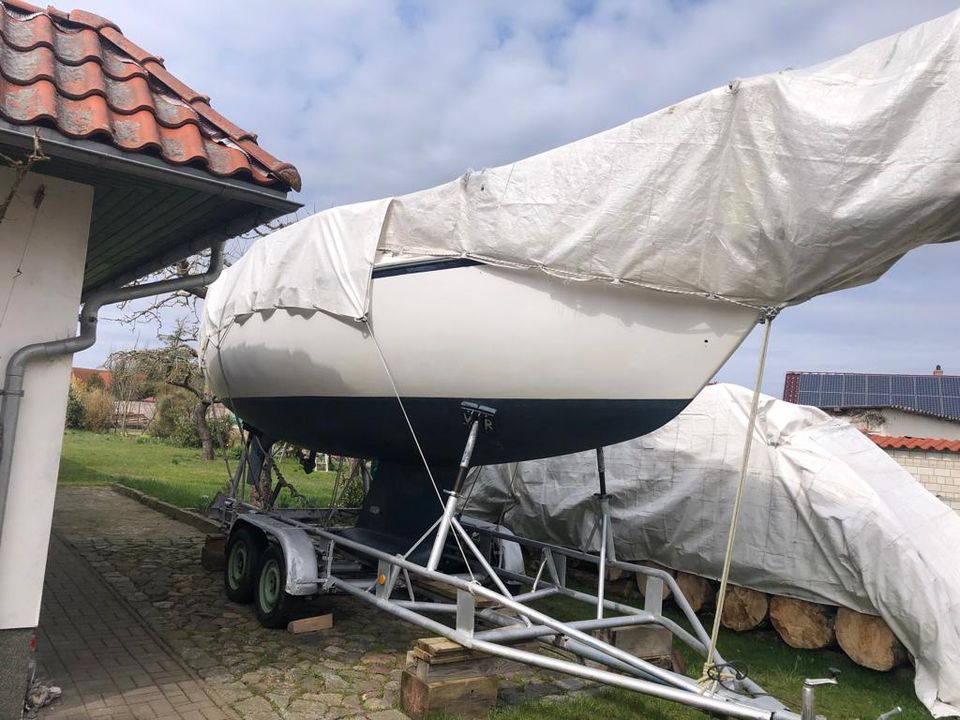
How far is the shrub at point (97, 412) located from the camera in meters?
38.8

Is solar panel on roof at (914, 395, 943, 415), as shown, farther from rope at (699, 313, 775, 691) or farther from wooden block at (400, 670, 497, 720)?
wooden block at (400, 670, 497, 720)

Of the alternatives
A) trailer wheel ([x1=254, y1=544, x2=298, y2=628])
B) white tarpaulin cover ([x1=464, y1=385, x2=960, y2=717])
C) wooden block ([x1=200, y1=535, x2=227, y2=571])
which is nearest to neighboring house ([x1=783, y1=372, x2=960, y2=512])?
white tarpaulin cover ([x1=464, y1=385, x2=960, y2=717])

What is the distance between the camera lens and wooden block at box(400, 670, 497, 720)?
4.37 m

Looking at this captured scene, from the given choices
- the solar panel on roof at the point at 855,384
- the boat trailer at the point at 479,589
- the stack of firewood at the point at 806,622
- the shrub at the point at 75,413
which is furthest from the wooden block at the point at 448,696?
the shrub at the point at 75,413

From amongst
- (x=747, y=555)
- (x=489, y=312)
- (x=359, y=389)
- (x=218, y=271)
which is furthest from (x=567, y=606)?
(x=218, y=271)

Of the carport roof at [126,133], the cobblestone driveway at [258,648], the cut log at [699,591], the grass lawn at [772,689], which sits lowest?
the grass lawn at [772,689]

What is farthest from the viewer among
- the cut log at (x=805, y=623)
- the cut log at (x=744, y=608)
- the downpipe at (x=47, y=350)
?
the cut log at (x=744, y=608)

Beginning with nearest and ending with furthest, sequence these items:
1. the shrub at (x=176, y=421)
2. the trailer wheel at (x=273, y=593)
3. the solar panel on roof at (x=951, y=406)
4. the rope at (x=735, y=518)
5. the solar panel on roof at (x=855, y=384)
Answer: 1. the rope at (x=735, y=518)
2. the trailer wheel at (x=273, y=593)
3. the solar panel on roof at (x=951, y=406)
4. the solar panel on roof at (x=855, y=384)
5. the shrub at (x=176, y=421)

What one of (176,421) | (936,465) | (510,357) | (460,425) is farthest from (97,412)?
(510,357)

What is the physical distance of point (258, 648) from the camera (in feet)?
18.3

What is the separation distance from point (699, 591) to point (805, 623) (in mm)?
1081

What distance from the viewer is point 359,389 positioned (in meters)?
5.41

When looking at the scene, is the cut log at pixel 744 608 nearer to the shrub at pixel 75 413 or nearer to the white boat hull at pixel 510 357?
the white boat hull at pixel 510 357

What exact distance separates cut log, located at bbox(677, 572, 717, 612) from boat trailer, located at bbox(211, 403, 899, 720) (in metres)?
1.38
